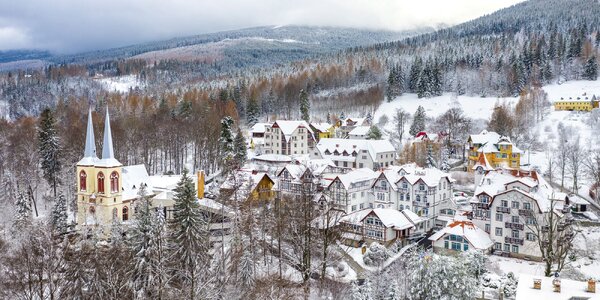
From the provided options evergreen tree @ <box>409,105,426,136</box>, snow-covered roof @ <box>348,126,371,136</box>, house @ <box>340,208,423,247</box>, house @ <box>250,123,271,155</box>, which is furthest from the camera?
evergreen tree @ <box>409,105,426,136</box>

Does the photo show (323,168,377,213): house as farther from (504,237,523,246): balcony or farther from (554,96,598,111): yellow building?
(554,96,598,111): yellow building

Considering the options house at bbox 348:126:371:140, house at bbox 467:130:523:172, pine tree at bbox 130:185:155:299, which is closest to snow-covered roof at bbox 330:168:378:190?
house at bbox 467:130:523:172

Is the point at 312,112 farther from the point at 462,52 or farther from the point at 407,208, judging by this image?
the point at 407,208

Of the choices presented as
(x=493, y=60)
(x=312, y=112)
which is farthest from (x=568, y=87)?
(x=312, y=112)

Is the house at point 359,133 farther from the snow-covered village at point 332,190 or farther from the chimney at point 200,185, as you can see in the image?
the chimney at point 200,185

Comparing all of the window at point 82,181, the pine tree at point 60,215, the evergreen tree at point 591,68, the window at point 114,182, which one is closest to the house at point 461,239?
the window at point 114,182
